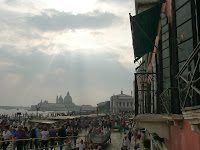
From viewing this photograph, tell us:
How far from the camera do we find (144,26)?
26.3ft

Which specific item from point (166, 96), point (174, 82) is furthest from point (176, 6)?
point (166, 96)

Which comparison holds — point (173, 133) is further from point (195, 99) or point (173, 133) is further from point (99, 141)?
point (99, 141)

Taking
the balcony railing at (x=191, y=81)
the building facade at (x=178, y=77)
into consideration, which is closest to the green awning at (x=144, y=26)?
the building facade at (x=178, y=77)

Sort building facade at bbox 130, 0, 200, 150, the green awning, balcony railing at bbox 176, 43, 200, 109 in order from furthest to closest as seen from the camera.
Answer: the green awning
building facade at bbox 130, 0, 200, 150
balcony railing at bbox 176, 43, 200, 109

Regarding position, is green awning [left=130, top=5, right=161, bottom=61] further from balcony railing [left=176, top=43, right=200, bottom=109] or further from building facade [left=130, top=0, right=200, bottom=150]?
balcony railing [left=176, top=43, right=200, bottom=109]

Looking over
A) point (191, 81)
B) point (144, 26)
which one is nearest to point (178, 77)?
point (191, 81)

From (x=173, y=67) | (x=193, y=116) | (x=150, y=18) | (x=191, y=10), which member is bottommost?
(x=193, y=116)

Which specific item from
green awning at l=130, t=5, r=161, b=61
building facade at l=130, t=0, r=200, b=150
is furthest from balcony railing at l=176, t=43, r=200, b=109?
green awning at l=130, t=5, r=161, b=61

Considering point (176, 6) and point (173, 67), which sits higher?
point (176, 6)

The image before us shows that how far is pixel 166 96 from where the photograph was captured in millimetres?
5465

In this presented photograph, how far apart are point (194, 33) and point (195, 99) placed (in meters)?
1.46

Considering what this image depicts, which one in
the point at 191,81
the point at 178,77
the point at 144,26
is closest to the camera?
the point at 191,81

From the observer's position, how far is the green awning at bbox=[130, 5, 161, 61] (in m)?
7.49

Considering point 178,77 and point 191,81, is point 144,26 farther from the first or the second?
point 191,81
